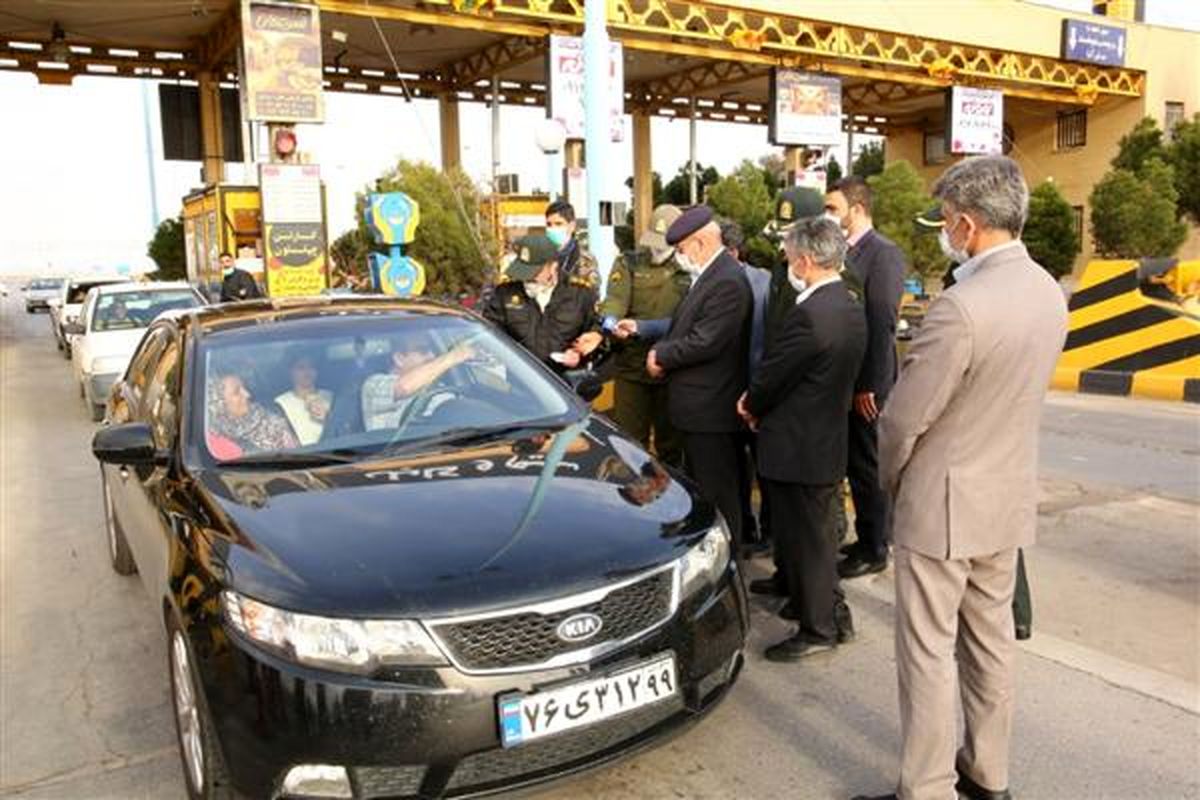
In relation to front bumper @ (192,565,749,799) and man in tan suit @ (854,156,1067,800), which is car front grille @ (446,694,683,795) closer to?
front bumper @ (192,565,749,799)

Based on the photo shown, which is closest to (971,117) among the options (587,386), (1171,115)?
(1171,115)

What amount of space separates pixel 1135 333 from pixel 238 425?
9.96 meters

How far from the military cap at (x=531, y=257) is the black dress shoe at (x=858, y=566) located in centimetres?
224

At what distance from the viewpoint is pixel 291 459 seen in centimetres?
329

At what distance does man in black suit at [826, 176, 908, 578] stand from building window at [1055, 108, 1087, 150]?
37.7m

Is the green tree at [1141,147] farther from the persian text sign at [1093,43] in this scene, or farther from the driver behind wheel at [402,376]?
the driver behind wheel at [402,376]

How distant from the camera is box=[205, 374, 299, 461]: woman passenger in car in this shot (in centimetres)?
335

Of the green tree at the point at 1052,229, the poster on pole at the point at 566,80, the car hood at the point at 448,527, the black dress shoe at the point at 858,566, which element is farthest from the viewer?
the green tree at the point at 1052,229

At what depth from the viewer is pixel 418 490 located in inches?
118

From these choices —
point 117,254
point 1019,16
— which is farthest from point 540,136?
point 117,254

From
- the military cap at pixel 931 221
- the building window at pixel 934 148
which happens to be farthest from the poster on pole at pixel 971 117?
the military cap at pixel 931 221

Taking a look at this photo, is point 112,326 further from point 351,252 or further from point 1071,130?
point 1071,130

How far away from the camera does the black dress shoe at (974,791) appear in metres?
2.77

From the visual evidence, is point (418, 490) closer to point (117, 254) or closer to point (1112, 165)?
point (1112, 165)
